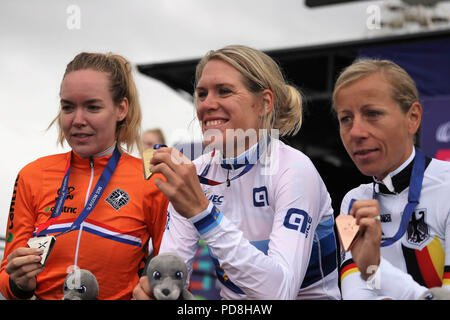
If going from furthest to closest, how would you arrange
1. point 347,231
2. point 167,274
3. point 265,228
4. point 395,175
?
point 265,228, point 395,175, point 347,231, point 167,274

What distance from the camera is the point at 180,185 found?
1.66 meters

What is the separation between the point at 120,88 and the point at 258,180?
849 mm

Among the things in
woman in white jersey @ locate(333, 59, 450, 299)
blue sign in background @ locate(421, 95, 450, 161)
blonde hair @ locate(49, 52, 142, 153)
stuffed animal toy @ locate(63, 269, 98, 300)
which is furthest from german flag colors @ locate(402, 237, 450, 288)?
blue sign in background @ locate(421, 95, 450, 161)

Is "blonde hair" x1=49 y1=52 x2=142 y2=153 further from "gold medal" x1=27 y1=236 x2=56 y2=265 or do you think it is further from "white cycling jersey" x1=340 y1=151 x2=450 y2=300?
"white cycling jersey" x1=340 y1=151 x2=450 y2=300

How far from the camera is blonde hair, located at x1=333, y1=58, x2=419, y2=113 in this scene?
196 cm

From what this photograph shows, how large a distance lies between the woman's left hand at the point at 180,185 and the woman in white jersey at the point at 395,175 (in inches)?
21.4

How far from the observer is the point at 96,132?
7.77ft

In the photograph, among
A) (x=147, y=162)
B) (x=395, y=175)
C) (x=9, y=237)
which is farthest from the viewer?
(x=9, y=237)

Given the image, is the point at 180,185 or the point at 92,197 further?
the point at 92,197

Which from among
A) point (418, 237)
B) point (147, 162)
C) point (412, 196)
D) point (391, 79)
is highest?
point (391, 79)

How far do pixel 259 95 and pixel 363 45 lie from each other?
4.46m

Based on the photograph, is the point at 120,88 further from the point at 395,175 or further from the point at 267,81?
the point at 395,175

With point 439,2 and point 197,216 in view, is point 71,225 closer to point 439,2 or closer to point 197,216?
point 197,216

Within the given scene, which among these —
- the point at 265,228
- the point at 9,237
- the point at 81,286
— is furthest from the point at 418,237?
the point at 9,237
